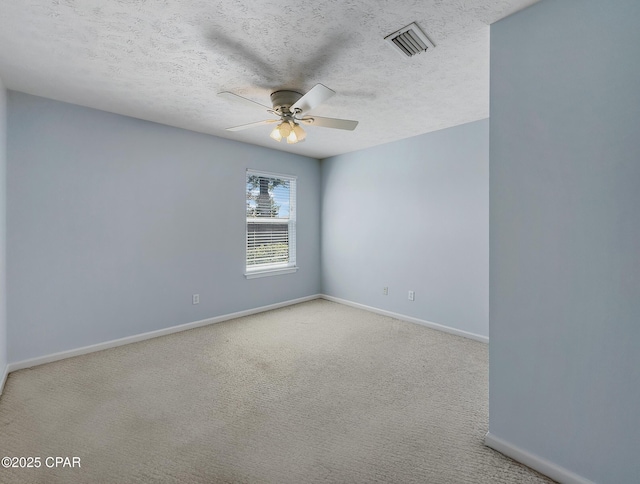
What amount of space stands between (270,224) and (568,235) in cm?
385

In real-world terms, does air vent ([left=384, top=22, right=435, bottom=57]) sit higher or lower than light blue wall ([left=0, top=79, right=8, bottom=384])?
higher

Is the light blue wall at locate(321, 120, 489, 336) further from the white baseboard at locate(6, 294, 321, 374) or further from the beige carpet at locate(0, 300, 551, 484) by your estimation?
the white baseboard at locate(6, 294, 321, 374)

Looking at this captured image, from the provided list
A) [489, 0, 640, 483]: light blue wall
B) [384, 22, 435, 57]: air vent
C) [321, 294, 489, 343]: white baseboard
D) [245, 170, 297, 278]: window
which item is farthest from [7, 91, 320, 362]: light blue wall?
[489, 0, 640, 483]: light blue wall

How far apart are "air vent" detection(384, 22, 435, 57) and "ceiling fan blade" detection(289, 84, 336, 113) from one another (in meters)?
0.48

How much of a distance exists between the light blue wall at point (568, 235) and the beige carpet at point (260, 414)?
39cm

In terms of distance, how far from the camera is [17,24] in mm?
1759

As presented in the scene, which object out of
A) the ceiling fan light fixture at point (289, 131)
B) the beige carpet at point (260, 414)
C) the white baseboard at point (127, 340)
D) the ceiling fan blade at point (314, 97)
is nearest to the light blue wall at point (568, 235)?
the beige carpet at point (260, 414)

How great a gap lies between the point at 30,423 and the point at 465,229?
4.28 m

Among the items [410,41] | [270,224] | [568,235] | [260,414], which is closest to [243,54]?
[410,41]

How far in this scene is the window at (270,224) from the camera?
4.50 m

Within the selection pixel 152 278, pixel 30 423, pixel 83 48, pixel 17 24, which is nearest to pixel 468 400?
pixel 30 423

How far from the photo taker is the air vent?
70.7 inches

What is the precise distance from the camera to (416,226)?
4051mm

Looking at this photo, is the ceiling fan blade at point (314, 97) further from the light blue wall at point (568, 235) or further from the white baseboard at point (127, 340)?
the white baseboard at point (127, 340)
